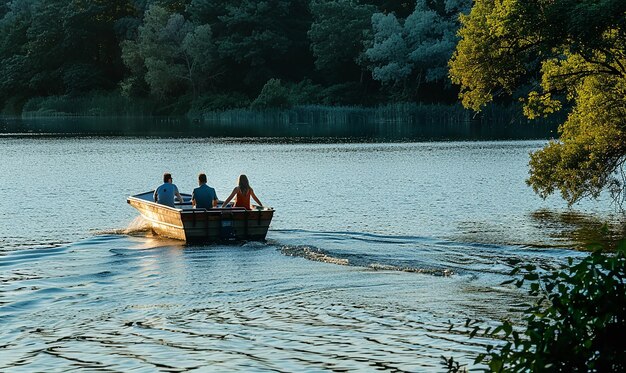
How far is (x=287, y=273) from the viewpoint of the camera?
18156 millimetres

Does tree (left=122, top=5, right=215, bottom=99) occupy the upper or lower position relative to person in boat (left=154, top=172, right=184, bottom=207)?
upper

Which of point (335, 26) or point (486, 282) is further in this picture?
point (335, 26)

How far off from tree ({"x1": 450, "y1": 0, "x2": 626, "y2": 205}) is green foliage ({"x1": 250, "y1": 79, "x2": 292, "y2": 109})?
2276 inches

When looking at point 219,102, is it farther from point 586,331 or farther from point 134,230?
point 586,331

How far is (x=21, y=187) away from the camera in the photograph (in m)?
36.7

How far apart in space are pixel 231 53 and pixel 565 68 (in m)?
69.8

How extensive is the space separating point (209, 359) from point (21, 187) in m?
26.0

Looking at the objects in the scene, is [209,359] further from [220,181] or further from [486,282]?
[220,181]

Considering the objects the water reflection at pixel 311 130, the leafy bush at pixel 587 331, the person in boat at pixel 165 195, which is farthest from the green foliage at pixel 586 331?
the water reflection at pixel 311 130

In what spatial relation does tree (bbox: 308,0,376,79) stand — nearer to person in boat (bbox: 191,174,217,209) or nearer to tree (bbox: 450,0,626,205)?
tree (bbox: 450,0,626,205)

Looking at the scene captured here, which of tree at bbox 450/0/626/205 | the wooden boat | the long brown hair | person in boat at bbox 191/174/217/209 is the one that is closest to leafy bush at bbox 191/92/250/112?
tree at bbox 450/0/626/205

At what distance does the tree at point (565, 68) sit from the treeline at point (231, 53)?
173ft

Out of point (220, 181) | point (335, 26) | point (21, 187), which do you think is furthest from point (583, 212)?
point (335, 26)

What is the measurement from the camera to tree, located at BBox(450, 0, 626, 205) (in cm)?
2275
